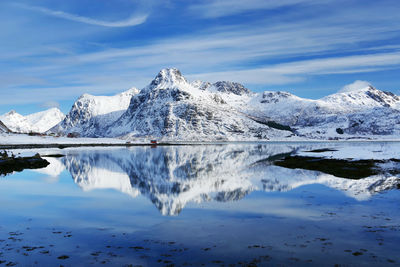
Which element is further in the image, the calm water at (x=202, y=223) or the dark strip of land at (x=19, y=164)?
A: the dark strip of land at (x=19, y=164)

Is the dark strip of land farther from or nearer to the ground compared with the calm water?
farther from the ground

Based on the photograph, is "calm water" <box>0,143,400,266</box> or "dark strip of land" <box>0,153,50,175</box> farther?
"dark strip of land" <box>0,153,50,175</box>

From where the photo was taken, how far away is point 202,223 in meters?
20.3

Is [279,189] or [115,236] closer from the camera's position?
[115,236]

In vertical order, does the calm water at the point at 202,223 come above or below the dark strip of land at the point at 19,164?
below

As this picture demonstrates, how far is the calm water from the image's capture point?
14.7 metres

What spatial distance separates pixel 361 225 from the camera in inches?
752

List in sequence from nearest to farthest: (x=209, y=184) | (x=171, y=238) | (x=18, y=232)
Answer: (x=171, y=238) < (x=18, y=232) < (x=209, y=184)

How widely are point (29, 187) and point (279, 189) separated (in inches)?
963

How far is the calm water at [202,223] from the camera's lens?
14.7 metres

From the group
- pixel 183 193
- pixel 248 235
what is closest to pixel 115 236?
pixel 248 235

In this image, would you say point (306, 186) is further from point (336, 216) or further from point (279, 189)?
point (336, 216)

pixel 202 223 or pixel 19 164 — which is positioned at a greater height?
pixel 19 164

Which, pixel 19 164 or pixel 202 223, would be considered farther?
pixel 19 164
